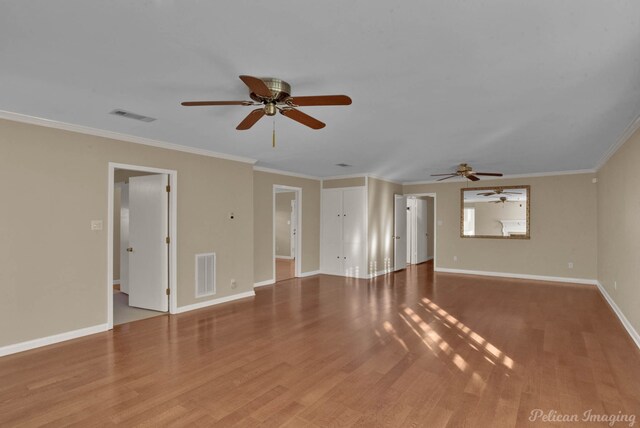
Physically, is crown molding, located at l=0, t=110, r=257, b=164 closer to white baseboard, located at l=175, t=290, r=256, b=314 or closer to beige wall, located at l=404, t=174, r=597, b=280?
white baseboard, located at l=175, t=290, r=256, b=314

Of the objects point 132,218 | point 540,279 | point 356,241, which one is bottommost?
point 540,279

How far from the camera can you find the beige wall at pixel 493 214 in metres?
7.96

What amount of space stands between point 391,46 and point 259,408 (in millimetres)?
2578

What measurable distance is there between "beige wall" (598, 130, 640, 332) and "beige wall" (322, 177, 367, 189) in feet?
13.9

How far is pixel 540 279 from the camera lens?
767 centimetres

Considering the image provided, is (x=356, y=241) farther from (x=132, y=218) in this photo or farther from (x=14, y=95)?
(x=14, y=95)

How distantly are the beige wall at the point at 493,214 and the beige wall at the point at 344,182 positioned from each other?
9.06ft

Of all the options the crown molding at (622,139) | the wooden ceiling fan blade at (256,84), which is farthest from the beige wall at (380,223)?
the wooden ceiling fan blade at (256,84)

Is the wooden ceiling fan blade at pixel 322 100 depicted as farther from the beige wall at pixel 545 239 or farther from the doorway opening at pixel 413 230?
the beige wall at pixel 545 239

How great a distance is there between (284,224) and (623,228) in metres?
8.77

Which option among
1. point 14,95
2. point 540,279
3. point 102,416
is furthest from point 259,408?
point 540,279

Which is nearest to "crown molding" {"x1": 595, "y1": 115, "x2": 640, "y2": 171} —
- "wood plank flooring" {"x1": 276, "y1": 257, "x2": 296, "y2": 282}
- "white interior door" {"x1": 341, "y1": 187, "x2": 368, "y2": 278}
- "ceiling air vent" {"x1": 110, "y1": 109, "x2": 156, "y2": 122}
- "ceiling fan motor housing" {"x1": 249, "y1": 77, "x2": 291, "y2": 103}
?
"ceiling fan motor housing" {"x1": 249, "y1": 77, "x2": 291, "y2": 103}

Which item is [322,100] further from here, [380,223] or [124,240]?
[380,223]

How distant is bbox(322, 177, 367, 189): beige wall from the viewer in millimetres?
7839
